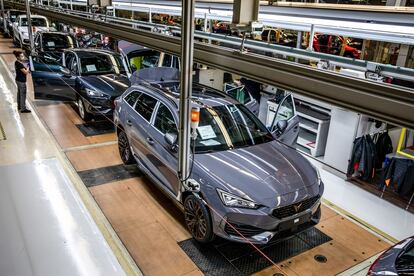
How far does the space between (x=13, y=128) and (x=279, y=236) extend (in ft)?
20.9

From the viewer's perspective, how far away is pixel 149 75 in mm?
6141

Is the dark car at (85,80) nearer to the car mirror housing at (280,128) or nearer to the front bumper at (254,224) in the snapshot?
the car mirror housing at (280,128)

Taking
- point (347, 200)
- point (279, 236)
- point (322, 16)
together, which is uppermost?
point (322, 16)

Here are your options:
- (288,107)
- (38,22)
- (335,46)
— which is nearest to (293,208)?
(288,107)

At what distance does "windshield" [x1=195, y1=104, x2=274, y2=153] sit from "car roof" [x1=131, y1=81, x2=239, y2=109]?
5.7 inches

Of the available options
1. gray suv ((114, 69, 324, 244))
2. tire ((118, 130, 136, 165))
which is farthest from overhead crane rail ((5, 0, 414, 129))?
tire ((118, 130, 136, 165))

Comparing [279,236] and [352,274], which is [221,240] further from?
[352,274]

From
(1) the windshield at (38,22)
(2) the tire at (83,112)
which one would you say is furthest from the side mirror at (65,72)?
(1) the windshield at (38,22)

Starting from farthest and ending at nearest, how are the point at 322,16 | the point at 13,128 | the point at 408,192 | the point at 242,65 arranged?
1. the point at 13,128
2. the point at 408,192
3. the point at 322,16
4. the point at 242,65

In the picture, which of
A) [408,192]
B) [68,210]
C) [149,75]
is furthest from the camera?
[149,75]

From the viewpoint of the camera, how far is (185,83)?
358cm

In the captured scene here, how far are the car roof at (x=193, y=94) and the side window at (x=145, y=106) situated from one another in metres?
0.09

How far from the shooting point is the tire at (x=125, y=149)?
583cm

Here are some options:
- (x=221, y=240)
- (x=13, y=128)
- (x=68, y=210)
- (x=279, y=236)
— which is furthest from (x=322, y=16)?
(x=13, y=128)
